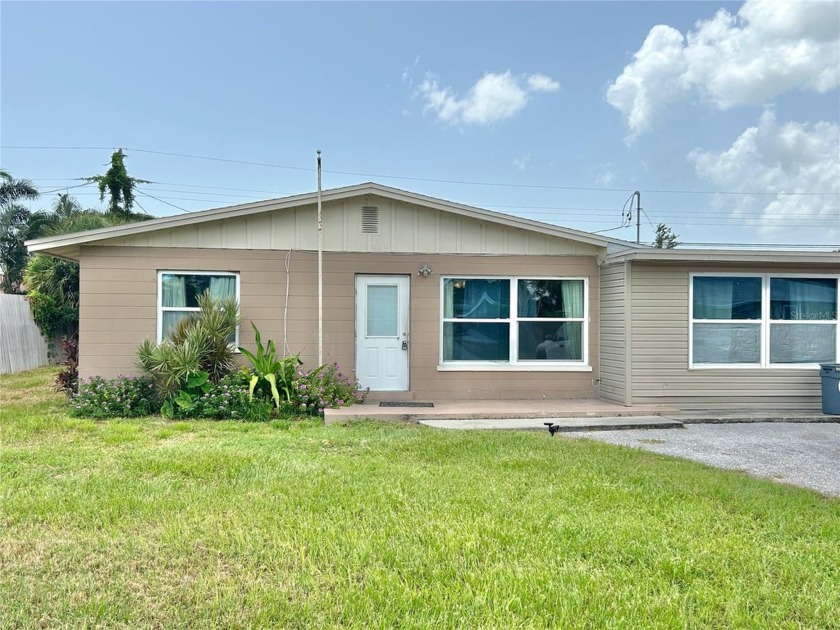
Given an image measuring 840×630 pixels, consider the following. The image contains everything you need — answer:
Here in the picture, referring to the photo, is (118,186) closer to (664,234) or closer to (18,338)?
(18,338)

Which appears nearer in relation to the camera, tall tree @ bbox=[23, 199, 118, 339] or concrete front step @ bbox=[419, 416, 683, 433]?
concrete front step @ bbox=[419, 416, 683, 433]

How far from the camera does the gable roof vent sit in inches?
349

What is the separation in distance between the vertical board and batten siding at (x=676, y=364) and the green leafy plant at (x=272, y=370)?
208 inches

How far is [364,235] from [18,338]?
11.5 m

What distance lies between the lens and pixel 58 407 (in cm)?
844

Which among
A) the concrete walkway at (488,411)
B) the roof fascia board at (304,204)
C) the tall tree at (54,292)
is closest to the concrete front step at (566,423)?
the concrete walkway at (488,411)

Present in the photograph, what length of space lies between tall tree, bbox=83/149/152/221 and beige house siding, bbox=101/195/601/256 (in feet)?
44.4

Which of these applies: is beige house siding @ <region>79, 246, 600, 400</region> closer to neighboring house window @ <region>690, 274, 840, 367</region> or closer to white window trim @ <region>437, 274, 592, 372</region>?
white window trim @ <region>437, 274, 592, 372</region>

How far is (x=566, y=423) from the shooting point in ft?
24.2

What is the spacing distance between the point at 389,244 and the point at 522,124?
1415 centimetres

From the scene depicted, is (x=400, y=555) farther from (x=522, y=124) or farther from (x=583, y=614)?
(x=522, y=124)

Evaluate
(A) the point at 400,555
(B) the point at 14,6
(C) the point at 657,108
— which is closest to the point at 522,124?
(C) the point at 657,108

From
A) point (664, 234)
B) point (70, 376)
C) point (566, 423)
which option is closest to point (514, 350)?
point (566, 423)

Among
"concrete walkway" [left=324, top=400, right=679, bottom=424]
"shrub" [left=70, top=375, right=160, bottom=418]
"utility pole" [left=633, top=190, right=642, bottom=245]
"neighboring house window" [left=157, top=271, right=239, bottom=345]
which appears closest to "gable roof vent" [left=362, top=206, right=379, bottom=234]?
"neighboring house window" [left=157, top=271, right=239, bottom=345]
